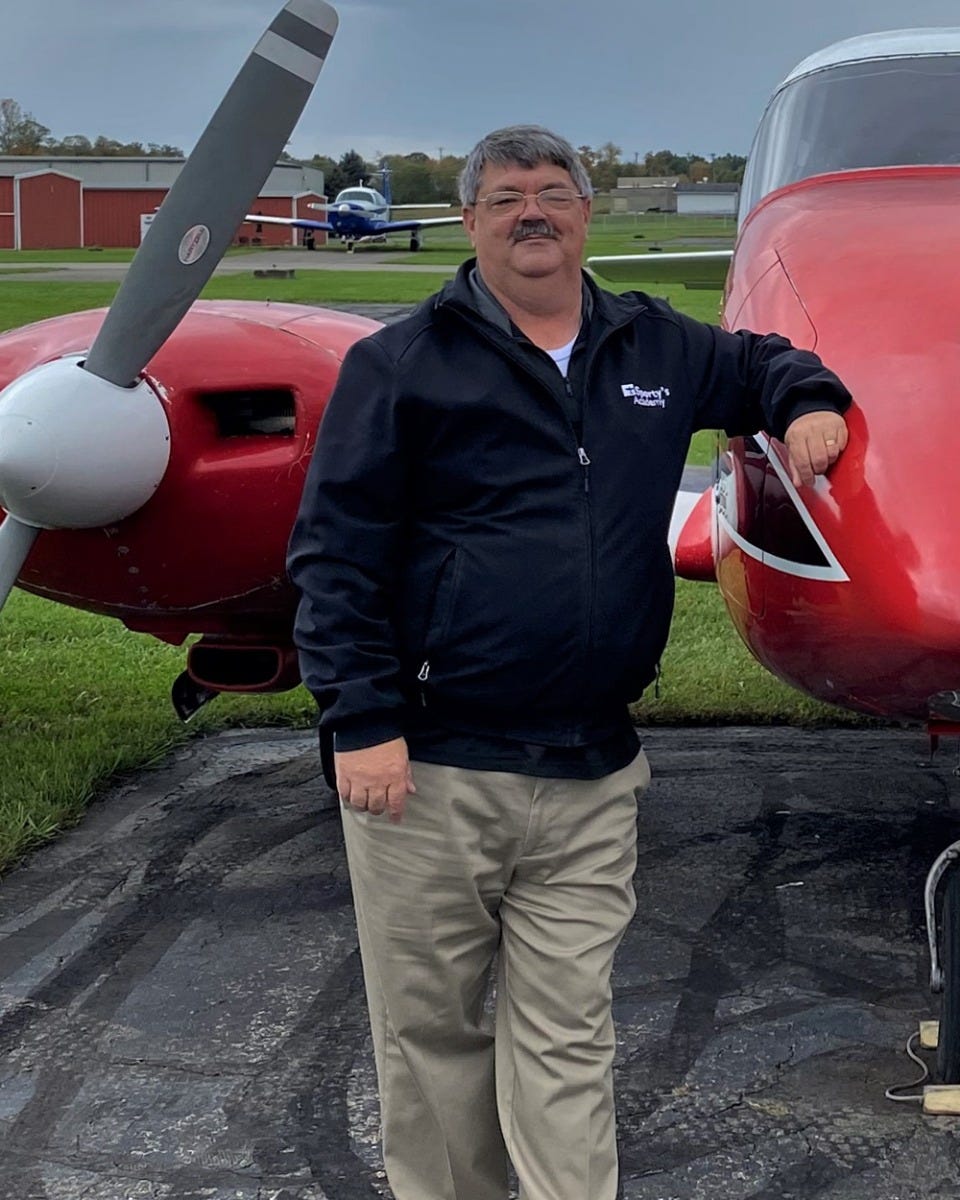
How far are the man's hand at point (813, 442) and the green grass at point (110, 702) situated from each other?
3.35 metres

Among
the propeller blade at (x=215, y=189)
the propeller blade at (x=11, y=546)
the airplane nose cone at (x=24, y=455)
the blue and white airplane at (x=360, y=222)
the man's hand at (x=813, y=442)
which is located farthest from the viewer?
the blue and white airplane at (x=360, y=222)

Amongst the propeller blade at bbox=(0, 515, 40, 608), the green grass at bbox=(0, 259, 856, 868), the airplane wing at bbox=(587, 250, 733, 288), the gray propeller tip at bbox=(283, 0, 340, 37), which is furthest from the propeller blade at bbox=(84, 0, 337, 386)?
the airplane wing at bbox=(587, 250, 733, 288)

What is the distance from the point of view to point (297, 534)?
2.71m

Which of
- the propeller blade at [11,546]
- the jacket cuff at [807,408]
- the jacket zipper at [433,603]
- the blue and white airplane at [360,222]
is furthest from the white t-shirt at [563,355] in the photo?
the blue and white airplane at [360,222]

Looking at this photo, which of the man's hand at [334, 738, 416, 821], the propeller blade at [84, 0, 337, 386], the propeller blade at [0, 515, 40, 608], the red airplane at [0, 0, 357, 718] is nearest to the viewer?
the man's hand at [334, 738, 416, 821]

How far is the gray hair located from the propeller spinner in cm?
191

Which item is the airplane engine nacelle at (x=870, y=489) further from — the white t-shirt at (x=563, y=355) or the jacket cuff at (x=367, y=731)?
the jacket cuff at (x=367, y=731)

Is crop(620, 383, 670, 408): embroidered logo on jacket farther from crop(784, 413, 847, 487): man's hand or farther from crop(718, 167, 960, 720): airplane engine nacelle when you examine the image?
crop(718, 167, 960, 720): airplane engine nacelle

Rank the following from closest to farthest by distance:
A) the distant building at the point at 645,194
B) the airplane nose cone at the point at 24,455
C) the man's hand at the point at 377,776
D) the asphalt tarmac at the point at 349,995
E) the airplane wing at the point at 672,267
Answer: the man's hand at the point at 377,776 < the asphalt tarmac at the point at 349,995 < the airplane nose cone at the point at 24,455 < the airplane wing at the point at 672,267 < the distant building at the point at 645,194

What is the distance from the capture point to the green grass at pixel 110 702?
231 inches

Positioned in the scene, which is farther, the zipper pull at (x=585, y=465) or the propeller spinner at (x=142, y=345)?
the propeller spinner at (x=142, y=345)

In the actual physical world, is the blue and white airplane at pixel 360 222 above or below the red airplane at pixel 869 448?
above

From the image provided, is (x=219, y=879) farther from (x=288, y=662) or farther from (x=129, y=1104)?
(x=129, y=1104)

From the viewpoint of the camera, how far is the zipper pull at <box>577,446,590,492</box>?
2.61m
